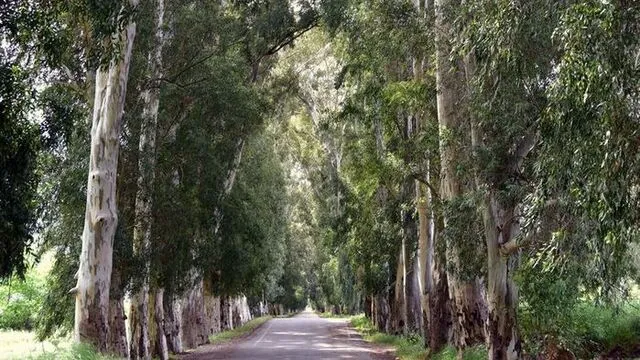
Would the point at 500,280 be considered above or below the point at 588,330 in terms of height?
above

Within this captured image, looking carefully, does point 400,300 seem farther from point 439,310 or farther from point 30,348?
point 30,348

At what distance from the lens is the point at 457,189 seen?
17672 millimetres

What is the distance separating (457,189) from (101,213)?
8.64 metres

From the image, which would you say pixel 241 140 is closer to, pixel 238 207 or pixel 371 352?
pixel 238 207

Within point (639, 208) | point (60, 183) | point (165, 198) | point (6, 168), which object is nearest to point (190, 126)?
point (165, 198)

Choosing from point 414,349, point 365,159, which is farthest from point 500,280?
point 365,159

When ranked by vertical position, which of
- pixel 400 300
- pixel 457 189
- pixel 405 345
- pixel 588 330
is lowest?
pixel 405 345

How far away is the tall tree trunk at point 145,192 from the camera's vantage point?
18.6m

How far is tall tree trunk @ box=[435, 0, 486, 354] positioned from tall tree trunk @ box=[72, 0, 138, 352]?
7131mm

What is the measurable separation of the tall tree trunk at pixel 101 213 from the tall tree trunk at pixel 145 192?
347cm

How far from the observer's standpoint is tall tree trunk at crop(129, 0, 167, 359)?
18.6 metres

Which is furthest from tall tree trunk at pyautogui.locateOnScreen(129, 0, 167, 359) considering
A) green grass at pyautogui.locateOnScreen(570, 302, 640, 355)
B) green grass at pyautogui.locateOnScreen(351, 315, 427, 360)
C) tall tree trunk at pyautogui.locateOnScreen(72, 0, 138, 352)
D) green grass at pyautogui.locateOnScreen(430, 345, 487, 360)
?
green grass at pyautogui.locateOnScreen(570, 302, 640, 355)

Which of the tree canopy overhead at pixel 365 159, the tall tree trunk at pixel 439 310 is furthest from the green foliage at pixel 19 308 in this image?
the tall tree trunk at pixel 439 310

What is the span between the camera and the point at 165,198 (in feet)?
65.0
